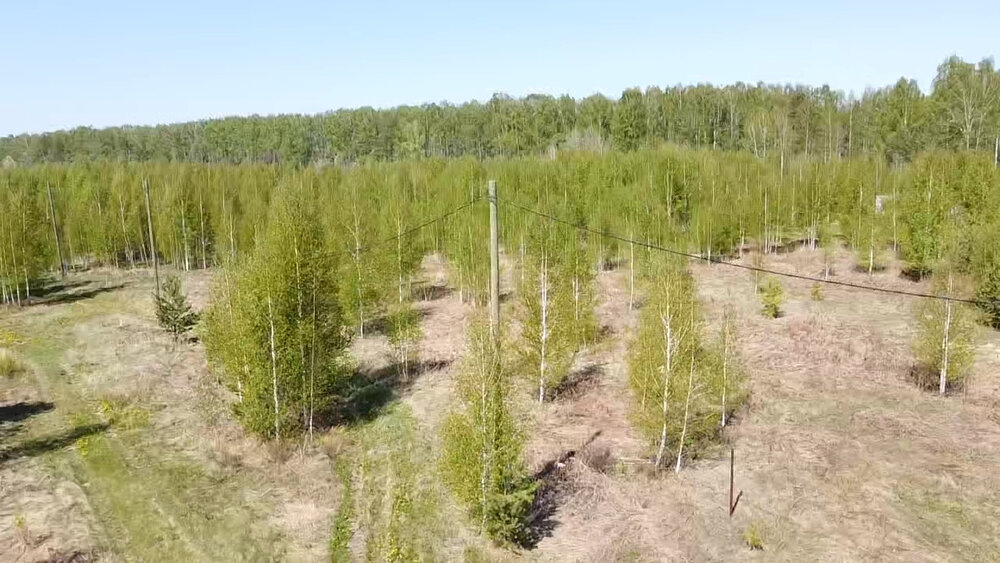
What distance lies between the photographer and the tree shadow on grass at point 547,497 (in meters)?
17.8

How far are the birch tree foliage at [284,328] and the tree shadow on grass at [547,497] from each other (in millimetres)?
8823

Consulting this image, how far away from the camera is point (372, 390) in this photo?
30.1 metres

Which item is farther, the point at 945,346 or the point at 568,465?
the point at 945,346

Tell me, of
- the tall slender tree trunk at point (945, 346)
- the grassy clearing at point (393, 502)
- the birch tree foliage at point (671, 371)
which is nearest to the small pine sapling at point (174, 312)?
the grassy clearing at point (393, 502)

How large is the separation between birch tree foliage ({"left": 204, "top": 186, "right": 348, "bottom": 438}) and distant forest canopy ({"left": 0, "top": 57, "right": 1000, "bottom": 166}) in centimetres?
6460

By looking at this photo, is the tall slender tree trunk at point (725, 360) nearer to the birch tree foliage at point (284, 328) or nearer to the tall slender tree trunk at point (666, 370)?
the tall slender tree trunk at point (666, 370)

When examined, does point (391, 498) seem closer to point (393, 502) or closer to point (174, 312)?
point (393, 502)

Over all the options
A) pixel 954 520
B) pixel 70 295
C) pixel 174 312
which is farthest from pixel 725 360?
pixel 70 295

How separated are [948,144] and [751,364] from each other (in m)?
64.9

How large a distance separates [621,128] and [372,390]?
248 feet

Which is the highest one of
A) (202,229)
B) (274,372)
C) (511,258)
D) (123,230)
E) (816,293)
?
(123,230)

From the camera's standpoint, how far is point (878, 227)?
4525cm

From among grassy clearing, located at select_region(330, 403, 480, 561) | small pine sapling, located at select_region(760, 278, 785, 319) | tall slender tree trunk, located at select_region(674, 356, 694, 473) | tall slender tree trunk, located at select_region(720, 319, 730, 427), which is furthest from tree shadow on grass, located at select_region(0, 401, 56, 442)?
small pine sapling, located at select_region(760, 278, 785, 319)

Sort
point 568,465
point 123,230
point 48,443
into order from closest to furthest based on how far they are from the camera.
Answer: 1. point 568,465
2. point 48,443
3. point 123,230
